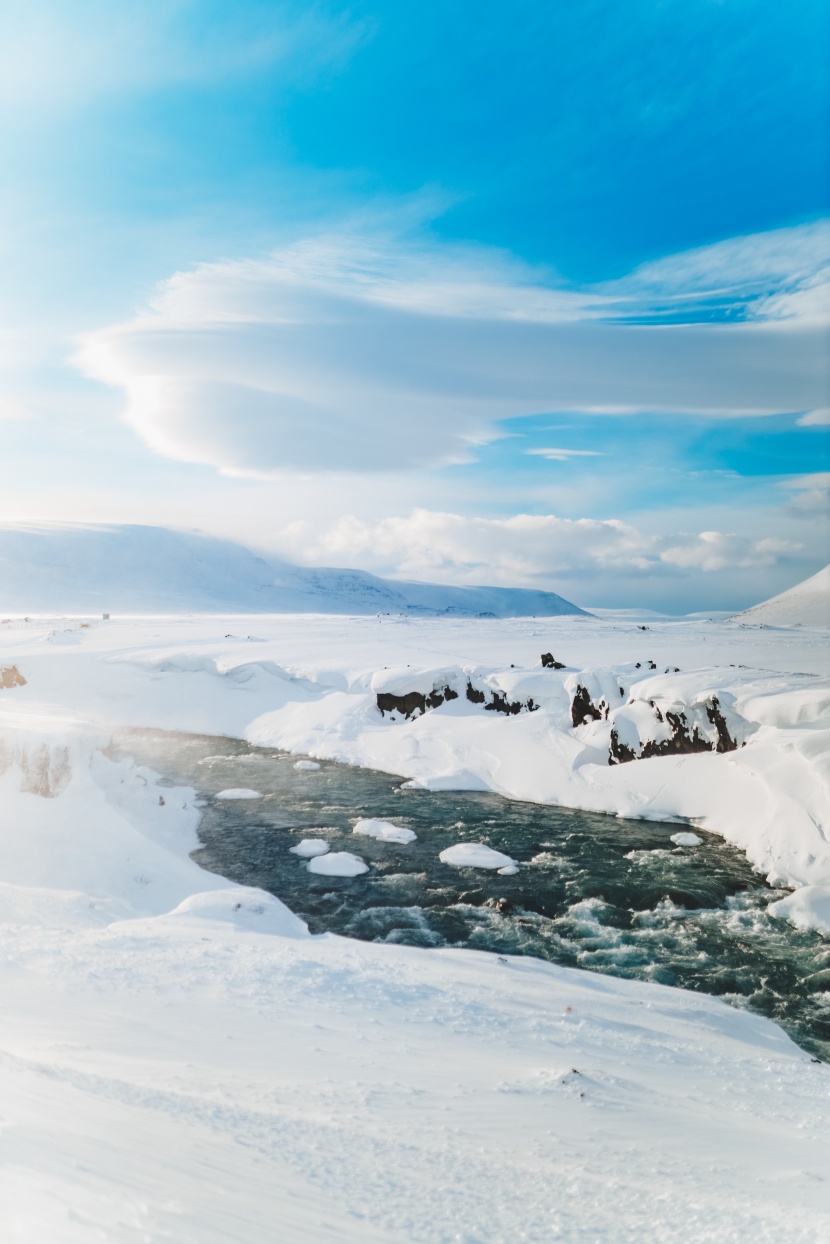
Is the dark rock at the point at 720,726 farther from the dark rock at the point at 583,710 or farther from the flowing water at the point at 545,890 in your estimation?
the dark rock at the point at 583,710

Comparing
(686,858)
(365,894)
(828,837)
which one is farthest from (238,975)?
(828,837)

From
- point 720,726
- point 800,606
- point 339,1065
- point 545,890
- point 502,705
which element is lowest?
point 545,890

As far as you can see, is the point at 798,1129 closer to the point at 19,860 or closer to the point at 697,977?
the point at 697,977

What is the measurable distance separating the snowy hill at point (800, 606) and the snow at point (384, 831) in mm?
81479

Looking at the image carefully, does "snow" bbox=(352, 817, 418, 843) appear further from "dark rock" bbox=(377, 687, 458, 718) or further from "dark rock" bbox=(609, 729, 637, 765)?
"dark rock" bbox=(377, 687, 458, 718)

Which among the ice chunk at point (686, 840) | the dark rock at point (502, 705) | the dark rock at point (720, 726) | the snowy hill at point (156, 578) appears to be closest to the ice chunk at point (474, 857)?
the ice chunk at point (686, 840)

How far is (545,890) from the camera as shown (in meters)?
11.3

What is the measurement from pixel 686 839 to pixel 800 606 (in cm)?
10955

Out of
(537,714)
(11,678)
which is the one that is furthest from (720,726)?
(11,678)

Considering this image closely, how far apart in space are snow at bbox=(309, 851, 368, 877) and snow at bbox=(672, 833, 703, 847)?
20.4 ft

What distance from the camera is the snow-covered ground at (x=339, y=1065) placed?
332 centimetres

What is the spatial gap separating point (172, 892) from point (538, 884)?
5.62m

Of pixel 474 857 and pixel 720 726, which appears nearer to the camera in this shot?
pixel 474 857

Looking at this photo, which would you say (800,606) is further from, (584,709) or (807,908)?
(807,908)
